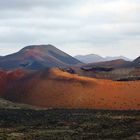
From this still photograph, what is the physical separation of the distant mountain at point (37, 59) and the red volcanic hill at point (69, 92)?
63451 mm

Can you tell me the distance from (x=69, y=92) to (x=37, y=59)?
90.7 meters

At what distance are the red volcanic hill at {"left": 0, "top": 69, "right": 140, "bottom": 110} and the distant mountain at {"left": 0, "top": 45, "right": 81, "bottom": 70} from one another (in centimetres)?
6345

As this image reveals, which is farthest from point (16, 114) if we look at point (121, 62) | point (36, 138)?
point (121, 62)

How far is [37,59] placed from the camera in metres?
153

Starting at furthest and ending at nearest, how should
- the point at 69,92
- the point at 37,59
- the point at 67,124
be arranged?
the point at 37,59 < the point at 69,92 < the point at 67,124

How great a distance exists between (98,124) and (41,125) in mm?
5068

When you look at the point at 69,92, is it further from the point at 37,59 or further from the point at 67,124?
the point at 37,59

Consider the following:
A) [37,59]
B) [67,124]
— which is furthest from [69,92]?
[37,59]

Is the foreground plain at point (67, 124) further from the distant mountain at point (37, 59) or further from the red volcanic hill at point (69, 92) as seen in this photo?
the distant mountain at point (37, 59)

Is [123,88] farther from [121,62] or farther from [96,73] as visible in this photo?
[121,62]

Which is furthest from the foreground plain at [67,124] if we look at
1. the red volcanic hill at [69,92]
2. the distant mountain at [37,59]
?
the distant mountain at [37,59]

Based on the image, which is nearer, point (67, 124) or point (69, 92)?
point (67, 124)

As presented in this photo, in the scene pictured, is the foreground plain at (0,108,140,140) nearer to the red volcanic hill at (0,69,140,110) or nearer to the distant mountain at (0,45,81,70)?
the red volcanic hill at (0,69,140,110)

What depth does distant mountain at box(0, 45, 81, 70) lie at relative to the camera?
142875 mm
